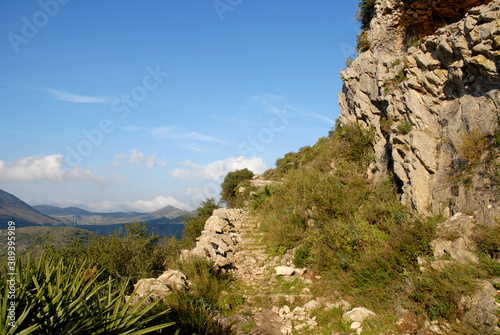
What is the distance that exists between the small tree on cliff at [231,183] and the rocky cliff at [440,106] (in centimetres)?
2028

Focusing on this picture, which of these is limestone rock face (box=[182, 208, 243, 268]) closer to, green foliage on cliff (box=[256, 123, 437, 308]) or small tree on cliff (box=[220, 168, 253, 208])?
green foliage on cliff (box=[256, 123, 437, 308])

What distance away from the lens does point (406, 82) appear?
8617 mm

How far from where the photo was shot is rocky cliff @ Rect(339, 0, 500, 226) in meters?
5.76

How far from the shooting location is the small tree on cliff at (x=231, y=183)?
2994 centimetres

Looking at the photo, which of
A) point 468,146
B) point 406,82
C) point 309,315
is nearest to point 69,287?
Answer: point 309,315

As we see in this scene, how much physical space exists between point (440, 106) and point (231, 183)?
25202 millimetres

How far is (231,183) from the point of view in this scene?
31.5 m

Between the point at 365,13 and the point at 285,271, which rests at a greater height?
the point at 365,13

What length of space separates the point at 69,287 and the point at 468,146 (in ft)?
25.0

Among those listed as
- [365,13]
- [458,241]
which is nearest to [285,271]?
[458,241]

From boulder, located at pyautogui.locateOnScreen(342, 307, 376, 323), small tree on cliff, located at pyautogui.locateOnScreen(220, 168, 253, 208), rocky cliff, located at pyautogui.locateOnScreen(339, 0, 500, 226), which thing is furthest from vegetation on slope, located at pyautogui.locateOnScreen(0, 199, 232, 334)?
small tree on cliff, located at pyautogui.locateOnScreen(220, 168, 253, 208)

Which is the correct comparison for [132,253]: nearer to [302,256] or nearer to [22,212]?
[302,256]

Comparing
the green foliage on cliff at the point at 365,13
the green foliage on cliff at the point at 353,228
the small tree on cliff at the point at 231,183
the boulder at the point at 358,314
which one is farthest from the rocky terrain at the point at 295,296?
the small tree on cliff at the point at 231,183

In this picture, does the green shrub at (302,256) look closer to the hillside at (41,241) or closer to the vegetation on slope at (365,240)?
the vegetation on slope at (365,240)
